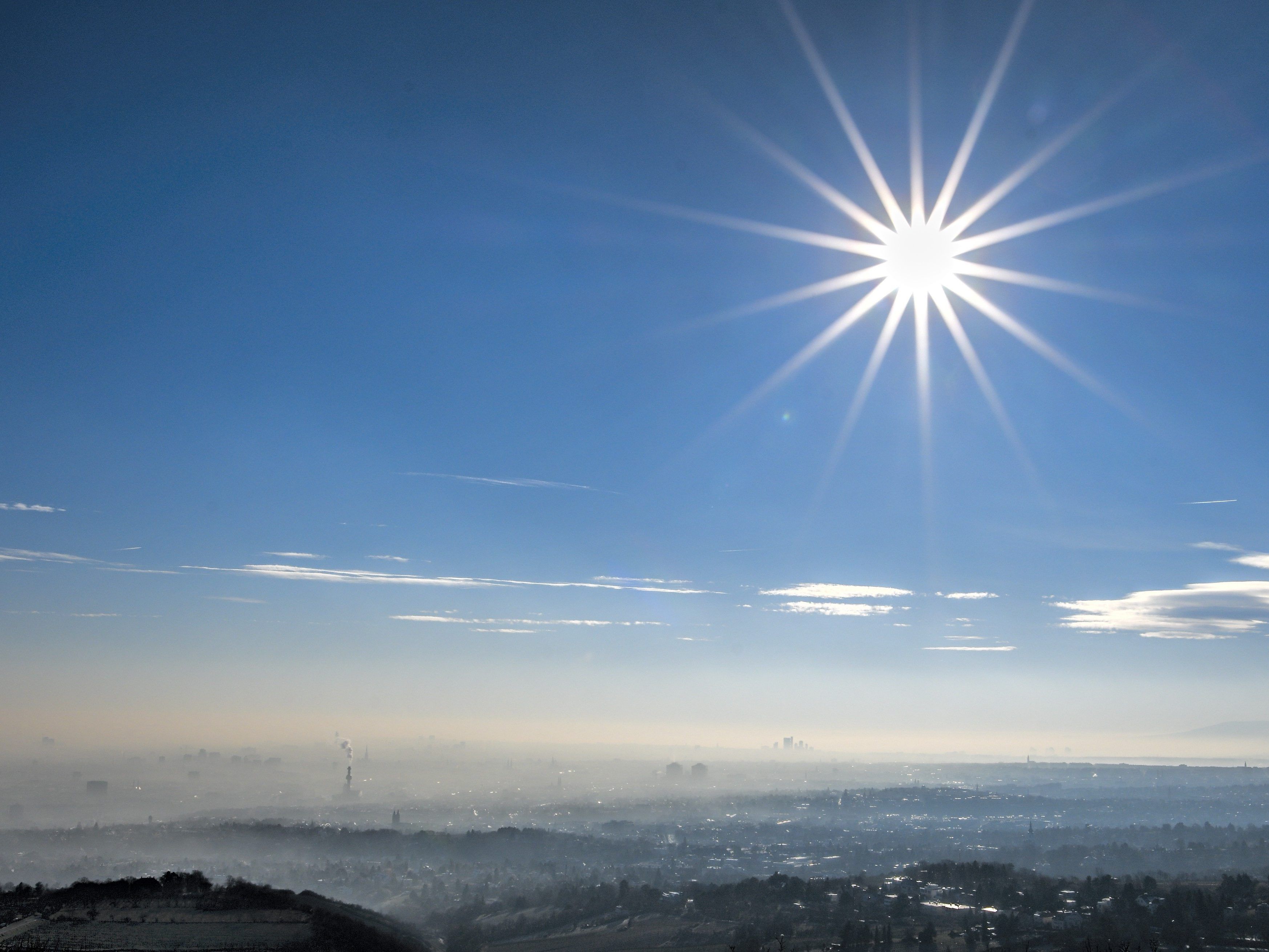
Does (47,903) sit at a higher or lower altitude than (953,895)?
higher

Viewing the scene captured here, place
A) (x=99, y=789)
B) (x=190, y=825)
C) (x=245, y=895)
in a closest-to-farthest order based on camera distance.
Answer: (x=245, y=895)
(x=190, y=825)
(x=99, y=789)

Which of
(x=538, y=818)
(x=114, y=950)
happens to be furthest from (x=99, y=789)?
(x=114, y=950)

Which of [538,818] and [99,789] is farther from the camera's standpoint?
[538,818]

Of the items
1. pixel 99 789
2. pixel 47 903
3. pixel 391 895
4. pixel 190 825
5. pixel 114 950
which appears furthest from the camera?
pixel 99 789

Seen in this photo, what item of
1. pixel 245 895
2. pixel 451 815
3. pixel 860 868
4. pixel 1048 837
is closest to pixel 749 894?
pixel 860 868

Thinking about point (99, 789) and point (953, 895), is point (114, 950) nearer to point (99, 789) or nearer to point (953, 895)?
point (953, 895)

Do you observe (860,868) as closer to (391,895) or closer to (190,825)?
(391,895)
